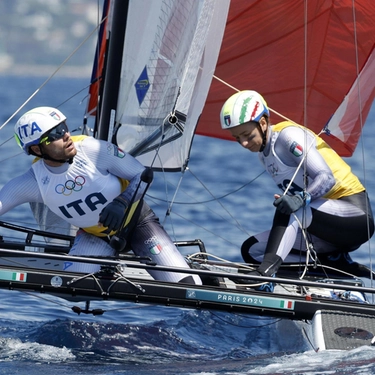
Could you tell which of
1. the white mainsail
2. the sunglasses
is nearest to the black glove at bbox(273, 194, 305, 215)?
the white mainsail

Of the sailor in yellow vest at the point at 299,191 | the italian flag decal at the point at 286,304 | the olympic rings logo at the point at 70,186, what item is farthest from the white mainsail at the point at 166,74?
the italian flag decal at the point at 286,304

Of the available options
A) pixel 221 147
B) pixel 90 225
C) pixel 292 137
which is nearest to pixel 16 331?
pixel 90 225

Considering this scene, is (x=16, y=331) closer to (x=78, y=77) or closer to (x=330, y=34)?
(x=330, y=34)

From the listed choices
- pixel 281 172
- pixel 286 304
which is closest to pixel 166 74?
pixel 281 172

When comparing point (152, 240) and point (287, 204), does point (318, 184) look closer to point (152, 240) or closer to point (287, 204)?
point (287, 204)

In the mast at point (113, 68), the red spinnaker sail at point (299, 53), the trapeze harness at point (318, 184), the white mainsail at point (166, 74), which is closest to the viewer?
the trapeze harness at point (318, 184)

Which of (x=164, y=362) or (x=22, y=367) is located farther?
(x=164, y=362)

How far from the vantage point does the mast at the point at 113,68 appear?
249 inches

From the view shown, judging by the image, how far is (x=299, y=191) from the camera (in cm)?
597

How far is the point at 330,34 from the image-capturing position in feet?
25.7

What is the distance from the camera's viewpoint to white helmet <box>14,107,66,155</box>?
5.18 meters

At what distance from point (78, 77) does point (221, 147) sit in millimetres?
32797

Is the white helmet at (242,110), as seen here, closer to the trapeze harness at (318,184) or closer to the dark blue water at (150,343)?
the trapeze harness at (318,184)

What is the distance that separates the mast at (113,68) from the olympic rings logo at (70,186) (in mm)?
1180
